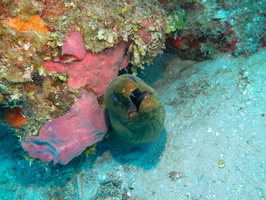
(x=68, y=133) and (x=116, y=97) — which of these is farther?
(x=68, y=133)

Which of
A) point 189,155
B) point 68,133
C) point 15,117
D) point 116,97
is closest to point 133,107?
point 116,97

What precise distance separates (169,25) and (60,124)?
2.60m

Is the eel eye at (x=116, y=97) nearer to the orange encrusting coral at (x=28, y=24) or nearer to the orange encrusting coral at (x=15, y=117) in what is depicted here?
the orange encrusting coral at (x=28, y=24)

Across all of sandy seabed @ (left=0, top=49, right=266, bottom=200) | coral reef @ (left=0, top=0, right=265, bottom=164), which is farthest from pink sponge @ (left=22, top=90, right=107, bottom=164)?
sandy seabed @ (left=0, top=49, right=266, bottom=200)

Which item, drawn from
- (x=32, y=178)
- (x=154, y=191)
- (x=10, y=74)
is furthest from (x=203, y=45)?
(x=32, y=178)

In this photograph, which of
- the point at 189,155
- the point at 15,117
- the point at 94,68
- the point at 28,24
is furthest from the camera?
the point at 189,155

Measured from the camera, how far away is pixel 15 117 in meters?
2.74

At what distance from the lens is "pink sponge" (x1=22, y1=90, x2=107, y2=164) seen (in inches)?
107

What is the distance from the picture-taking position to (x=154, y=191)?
3.38 m

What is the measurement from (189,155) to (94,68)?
7.45ft

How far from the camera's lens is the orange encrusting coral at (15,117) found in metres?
2.71

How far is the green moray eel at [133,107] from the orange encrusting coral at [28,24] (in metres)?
1.22

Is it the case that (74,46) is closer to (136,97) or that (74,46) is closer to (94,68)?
(94,68)

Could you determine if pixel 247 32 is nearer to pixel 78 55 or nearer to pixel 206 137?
pixel 206 137
